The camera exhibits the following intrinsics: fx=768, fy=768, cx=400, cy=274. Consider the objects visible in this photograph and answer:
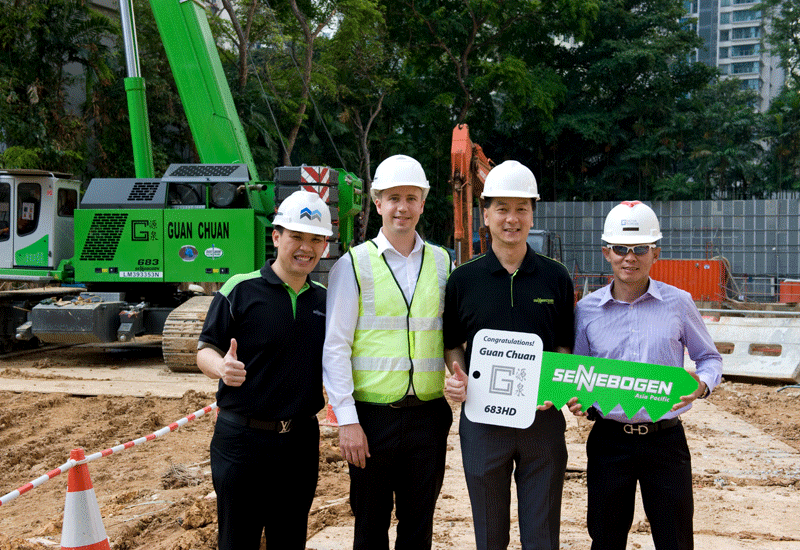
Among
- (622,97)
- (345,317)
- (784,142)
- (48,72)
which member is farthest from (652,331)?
(784,142)

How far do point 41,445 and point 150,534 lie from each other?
333cm

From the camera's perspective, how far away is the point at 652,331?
3.48 meters

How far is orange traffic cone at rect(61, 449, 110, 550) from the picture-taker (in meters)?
3.99

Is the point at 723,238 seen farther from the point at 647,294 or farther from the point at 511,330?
the point at 511,330

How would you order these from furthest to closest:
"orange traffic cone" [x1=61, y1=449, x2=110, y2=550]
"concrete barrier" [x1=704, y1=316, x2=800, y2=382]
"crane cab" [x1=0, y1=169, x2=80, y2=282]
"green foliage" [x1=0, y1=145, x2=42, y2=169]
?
"green foliage" [x1=0, y1=145, x2=42, y2=169], "crane cab" [x1=0, y1=169, x2=80, y2=282], "concrete barrier" [x1=704, y1=316, x2=800, y2=382], "orange traffic cone" [x1=61, y1=449, x2=110, y2=550]

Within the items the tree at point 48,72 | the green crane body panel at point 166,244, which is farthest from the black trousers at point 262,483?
the tree at point 48,72

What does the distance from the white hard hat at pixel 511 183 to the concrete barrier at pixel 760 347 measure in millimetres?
9160

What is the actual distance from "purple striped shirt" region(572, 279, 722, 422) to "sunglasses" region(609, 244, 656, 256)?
0.15m

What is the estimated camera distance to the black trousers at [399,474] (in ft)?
11.2

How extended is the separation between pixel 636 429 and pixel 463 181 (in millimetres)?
10790

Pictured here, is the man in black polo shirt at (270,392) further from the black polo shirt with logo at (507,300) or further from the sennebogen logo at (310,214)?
the black polo shirt with logo at (507,300)

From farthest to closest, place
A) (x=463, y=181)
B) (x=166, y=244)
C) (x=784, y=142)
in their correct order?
(x=784, y=142) < (x=463, y=181) < (x=166, y=244)

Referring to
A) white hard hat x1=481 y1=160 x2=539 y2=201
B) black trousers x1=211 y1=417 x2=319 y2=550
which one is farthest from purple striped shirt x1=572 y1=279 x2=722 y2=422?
black trousers x1=211 y1=417 x2=319 y2=550

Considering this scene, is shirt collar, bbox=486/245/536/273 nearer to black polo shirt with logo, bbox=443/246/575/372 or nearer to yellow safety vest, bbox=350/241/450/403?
black polo shirt with logo, bbox=443/246/575/372
